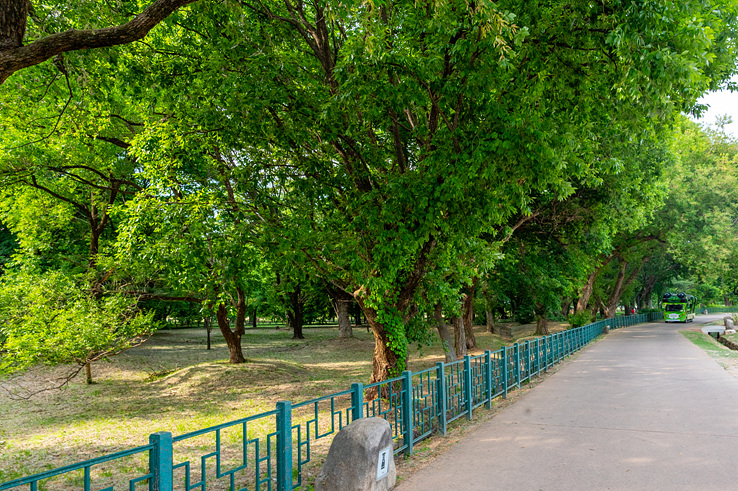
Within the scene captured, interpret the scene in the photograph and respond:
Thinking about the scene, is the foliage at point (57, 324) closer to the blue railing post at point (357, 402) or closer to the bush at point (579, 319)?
the blue railing post at point (357, 402)

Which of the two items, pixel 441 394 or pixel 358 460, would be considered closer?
pixel 358 460

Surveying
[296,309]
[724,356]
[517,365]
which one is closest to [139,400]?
[517,365]

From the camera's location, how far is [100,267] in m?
17.8

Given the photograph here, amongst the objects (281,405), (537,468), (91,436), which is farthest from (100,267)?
(537,468)

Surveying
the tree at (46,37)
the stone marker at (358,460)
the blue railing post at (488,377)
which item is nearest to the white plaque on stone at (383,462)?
the stone marker at (358,460)

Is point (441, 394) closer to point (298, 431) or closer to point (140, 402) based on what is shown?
point (298, 431)

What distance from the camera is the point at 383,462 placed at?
5.36 meters

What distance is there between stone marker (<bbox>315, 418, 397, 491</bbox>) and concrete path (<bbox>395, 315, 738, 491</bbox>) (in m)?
0.68

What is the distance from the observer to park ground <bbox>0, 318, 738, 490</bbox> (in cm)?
943

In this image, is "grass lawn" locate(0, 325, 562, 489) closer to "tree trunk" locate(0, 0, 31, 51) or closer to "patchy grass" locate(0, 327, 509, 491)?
"patchy grass" locate(0, 327, 509, 491)

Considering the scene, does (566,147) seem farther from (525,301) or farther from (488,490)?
(525,301)

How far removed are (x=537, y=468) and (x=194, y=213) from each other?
8.21 meters

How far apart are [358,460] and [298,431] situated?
2.29ft

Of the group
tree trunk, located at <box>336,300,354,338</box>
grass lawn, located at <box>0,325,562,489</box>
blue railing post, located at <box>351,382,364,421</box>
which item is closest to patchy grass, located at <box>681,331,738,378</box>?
grass lawn, located at <box>0,325,562,489</box>
